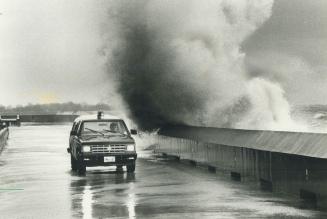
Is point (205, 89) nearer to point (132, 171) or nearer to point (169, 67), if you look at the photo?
point (169, 67)

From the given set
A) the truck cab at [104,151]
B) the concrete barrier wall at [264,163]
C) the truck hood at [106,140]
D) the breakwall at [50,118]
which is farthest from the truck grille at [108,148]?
the breakwall at [50,118]

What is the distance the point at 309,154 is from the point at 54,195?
17.7 ft

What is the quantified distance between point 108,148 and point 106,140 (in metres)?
0.26

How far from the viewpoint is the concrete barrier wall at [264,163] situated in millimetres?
12344

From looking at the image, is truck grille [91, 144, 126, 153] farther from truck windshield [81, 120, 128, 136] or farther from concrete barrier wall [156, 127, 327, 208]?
concrete barrier wall [156, 127, 327, 208]

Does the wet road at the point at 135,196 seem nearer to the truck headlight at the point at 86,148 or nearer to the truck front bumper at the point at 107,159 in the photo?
the truck front bumper at the point at 107,159

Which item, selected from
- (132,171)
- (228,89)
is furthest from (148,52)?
(132,171)

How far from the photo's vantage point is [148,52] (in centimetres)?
5453

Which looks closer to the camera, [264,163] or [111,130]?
[264,163]

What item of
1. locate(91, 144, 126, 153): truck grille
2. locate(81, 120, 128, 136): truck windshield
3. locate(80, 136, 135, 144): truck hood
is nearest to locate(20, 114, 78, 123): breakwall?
locate(81, 120, 128, 136): truck windshield

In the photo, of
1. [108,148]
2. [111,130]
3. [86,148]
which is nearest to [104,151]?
[108,148]

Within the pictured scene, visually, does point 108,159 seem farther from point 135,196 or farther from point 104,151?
point 135,196

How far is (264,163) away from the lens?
614 inches

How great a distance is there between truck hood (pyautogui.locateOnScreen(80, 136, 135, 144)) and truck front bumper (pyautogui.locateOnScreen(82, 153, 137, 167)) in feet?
1.30
